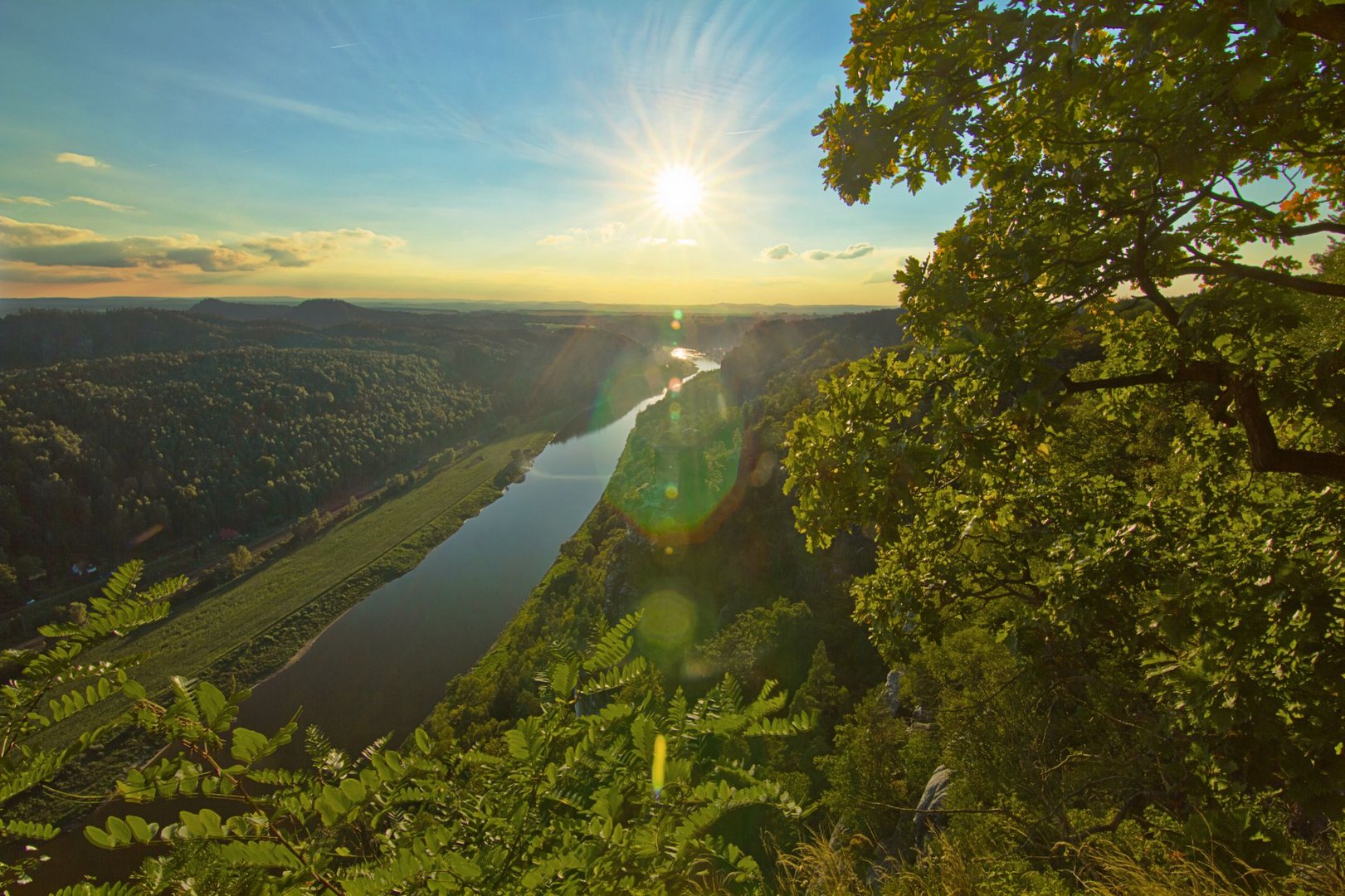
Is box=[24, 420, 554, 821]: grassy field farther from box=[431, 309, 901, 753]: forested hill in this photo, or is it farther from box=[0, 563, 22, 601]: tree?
box=[431, 309, 901, 753]: forested hill

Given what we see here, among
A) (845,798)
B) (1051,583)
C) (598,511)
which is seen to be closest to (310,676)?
(598,511)

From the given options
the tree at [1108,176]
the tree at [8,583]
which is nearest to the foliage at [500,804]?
the tree at [1108,176]

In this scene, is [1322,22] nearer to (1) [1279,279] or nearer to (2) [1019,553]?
(1) [1279,279]

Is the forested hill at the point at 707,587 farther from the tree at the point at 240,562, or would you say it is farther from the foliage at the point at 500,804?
the tree at the point at 240,562

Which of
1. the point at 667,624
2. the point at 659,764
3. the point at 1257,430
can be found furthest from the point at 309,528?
the point at 1257,430

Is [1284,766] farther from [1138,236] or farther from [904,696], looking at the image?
[904,696]

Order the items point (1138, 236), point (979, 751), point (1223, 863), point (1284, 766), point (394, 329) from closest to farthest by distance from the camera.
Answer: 1. point (1284, 766)
2. point (1138, 236)
3. point (1223, 863)
4. point (979, 751)
5. point (394, 329)
